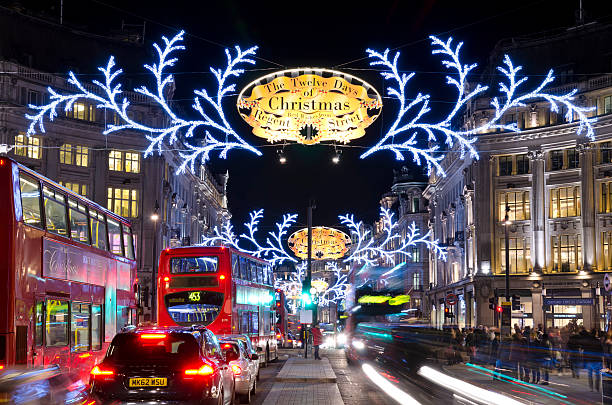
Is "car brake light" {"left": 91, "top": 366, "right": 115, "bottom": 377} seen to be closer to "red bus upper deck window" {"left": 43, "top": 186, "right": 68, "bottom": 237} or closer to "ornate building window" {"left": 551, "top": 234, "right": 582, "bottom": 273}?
"red bus upper deck window" {"left": 43, "top": 186, "right": 68, "bottom": 237}

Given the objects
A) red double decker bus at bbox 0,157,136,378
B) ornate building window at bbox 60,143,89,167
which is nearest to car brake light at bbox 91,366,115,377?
red double decker bus at bbox 0,157,136,378

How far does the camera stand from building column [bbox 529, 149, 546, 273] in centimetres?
5831

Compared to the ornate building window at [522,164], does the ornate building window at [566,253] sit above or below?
below

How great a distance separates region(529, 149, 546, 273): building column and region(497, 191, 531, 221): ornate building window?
0.90 metres

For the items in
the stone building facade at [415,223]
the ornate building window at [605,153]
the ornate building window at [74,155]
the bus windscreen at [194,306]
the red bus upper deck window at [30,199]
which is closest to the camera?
the red bus upper deck window at [30,199]

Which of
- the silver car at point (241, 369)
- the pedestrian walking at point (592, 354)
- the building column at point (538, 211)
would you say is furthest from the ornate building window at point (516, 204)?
the silver car at point (241, 369)

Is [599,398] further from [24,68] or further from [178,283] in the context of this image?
[24,68]

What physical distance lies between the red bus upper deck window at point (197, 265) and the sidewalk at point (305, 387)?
12.3 feet

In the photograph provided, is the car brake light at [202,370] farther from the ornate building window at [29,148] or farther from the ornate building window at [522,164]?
the ornate building window at [522,164]

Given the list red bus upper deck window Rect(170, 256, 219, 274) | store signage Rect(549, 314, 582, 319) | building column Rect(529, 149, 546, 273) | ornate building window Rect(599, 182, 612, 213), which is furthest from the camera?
building column Rect(529, 149, 546, 273)

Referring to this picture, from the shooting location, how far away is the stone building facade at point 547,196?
5547 cm

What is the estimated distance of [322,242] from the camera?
47969mm

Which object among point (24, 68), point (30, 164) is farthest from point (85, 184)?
point (24, 68)

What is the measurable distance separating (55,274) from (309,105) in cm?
752
